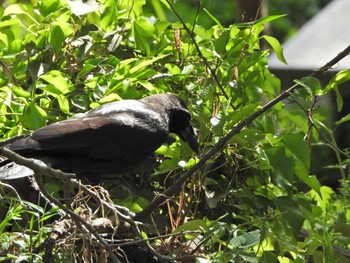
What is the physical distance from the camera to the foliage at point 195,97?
134 inches

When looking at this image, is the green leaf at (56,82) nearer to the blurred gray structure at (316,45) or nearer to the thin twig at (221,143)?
the thin twig at (221,143)

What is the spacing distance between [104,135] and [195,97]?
389 mm

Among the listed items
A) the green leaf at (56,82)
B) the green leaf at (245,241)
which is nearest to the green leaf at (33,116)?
the green leaf at (56,82)

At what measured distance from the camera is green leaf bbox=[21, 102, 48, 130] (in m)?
3.37

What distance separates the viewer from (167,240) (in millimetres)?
3156

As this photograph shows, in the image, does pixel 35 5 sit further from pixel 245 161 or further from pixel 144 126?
pixel 245 161

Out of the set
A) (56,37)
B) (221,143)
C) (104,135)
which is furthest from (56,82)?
(221,143)

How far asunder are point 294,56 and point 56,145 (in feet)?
15.7

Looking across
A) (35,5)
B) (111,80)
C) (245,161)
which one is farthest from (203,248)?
(35,5)

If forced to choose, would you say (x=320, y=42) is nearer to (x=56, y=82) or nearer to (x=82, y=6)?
(x=82, y=6)

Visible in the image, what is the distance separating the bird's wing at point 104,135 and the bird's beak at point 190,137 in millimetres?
118

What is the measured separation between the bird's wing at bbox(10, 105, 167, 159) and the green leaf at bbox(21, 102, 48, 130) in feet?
0.12

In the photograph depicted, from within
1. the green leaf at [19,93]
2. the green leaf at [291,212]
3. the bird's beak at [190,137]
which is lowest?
the green leaf at [291,212]

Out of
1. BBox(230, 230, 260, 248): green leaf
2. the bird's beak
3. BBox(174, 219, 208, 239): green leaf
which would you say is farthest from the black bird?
BBox(230, 230, 260, 248): green leaf
